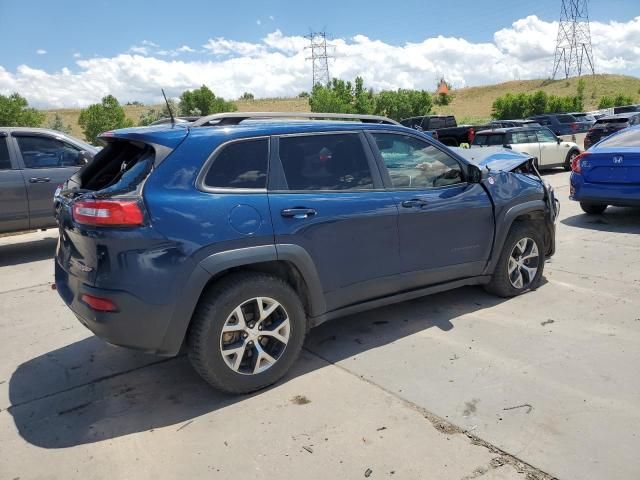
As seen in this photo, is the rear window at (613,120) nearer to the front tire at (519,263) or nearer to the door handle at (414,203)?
the front tire at (519,263)

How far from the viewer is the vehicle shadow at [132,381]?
334cm

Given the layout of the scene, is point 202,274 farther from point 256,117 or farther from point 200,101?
point 200,101

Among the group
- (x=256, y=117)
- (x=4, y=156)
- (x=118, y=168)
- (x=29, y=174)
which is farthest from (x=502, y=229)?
(x=4, y=156)

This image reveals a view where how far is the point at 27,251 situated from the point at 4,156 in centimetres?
163

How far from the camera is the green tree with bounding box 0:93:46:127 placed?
29812mm

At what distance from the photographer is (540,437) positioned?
117 inches

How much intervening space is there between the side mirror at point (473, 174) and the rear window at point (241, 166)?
192cm

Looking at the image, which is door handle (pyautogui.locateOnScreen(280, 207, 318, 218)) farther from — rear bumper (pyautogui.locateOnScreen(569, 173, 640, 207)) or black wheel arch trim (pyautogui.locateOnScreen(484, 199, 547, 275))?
rear bumper (pyautogui.locateOnScreen(569, 173, 640, 207))

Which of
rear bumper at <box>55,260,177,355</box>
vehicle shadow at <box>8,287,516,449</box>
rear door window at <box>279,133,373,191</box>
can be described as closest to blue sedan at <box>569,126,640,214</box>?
vehicle shadow at <box>8,287,516,449</box>

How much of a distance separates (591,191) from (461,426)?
6.69 meters

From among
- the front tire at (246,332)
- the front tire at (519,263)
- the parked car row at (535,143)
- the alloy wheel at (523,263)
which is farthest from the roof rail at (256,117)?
the parked car row at (535,143)

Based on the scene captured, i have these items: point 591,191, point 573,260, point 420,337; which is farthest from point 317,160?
point 591,191

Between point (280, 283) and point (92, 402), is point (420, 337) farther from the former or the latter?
point (92, 402)

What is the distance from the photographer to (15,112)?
98.9 ft
